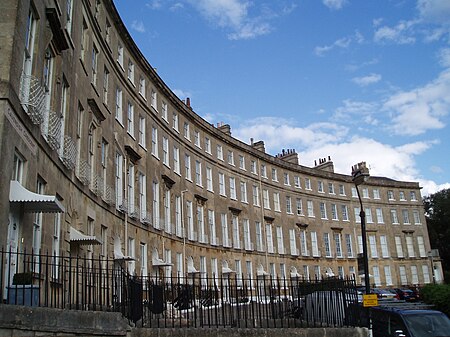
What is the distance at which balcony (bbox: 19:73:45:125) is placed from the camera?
12375 millimetres

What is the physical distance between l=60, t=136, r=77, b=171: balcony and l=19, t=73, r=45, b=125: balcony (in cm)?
285

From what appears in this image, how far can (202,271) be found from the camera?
36.5m

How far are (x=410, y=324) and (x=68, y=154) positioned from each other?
39.4 feet

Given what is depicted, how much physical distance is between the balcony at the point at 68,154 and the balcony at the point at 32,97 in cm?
285

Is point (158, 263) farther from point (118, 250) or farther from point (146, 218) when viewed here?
point (118, 250)

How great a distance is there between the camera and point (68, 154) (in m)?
16.8

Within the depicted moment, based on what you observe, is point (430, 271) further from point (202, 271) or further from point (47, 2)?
point (47, 2)

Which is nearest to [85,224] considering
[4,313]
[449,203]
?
[4,313]

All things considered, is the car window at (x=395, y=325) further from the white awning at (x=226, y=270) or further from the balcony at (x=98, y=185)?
the white awning at (x=226, y=270)

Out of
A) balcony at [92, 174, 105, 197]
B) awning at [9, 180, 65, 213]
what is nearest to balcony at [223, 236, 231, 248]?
balcony at [92, 174, 105, 197]

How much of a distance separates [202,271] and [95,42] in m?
20.1

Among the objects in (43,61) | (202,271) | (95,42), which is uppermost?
(95,42)

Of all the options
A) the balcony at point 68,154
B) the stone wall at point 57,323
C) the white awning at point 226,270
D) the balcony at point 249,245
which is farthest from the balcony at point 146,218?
the balcony at point 249,245

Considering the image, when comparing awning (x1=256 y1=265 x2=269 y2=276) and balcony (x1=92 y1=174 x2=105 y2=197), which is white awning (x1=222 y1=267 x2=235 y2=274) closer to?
awning (x1=256 y1=265 x2=269 y2=276)
